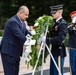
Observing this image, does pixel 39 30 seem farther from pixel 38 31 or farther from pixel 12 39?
pixel 12 39

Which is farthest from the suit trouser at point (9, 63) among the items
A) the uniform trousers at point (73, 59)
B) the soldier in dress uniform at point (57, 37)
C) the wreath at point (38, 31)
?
the uniform trousers at point (73, 59)

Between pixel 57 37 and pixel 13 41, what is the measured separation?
86 cm

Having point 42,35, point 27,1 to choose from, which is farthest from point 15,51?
point 27,1

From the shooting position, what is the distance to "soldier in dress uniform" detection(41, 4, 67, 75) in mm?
7547

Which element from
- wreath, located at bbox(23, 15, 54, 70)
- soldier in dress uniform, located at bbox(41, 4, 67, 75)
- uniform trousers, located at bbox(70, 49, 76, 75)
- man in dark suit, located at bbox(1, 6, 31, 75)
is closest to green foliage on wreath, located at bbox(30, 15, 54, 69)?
wreath, located at bbox(23, 15, 54, 70)

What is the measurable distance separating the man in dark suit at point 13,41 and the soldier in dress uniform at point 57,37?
48cm

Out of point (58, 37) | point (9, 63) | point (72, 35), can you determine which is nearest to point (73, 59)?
point (72, 35)

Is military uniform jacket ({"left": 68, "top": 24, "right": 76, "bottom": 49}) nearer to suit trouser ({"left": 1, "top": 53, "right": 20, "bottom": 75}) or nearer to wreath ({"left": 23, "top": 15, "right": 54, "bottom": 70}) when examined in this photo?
wreath ({"left": 23, "top": 15, "right": 54, "bottom": 70})

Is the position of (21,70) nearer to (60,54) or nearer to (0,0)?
(60,54)

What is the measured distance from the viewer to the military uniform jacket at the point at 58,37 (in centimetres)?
754

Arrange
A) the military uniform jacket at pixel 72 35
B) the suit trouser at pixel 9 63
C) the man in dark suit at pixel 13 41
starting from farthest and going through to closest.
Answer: the military uniform jacket at pixel 72 35 → the suit trouser at pixel 9 63 → the man in dark suit at pixel 13 41

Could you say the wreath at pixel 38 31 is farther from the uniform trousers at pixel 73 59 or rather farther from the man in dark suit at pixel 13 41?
the uniform trousers at pixel 73 59

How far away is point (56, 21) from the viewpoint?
25.4ft

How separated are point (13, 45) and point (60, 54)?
1.03 m
